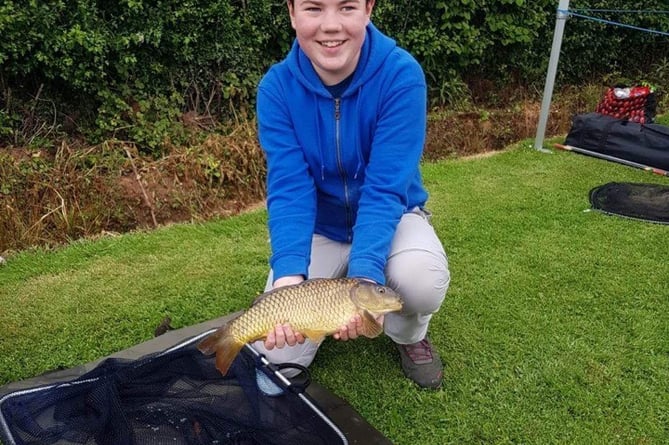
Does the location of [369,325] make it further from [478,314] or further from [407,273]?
[478,314]

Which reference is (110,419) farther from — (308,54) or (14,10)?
(14,10)

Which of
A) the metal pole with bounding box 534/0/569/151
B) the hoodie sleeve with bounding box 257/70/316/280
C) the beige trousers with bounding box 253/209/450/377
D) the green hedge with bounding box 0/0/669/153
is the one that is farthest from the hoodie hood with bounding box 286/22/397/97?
the metal pole with bounding box 534/0/569/151

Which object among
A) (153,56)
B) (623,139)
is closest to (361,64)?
(153,56)

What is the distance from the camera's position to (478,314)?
2828 millimetres

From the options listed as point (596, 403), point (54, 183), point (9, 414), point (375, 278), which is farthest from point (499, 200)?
point (9, 414)

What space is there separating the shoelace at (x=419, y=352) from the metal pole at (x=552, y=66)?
343cm

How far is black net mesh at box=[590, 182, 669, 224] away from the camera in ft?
12.6

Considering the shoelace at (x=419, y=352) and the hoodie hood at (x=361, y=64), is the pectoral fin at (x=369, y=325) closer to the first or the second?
the shoelace at (x=419, y=352)

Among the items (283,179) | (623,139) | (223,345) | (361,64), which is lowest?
(623,139)

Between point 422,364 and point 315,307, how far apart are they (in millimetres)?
762

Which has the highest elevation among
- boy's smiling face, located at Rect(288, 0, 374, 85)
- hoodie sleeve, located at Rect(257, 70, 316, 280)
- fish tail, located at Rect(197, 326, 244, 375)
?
boy's smiling face, located at Rect(288, 0, 374, 85)

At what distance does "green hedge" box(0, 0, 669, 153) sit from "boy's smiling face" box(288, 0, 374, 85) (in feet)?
9.26

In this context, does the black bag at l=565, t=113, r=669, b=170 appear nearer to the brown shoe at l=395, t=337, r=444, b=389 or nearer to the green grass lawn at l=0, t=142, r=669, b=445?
the green grass lawn at l=0, t=142, r=669, b=445

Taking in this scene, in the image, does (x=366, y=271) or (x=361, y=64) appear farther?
(x=361, y=64)
